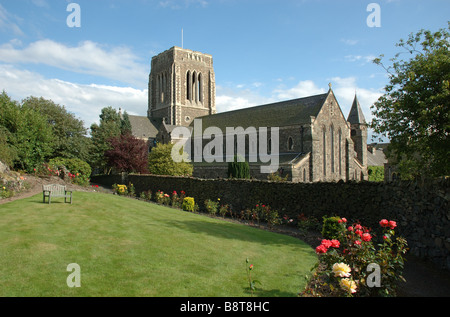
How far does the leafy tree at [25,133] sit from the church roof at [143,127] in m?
26.4

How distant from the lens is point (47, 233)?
891 cm

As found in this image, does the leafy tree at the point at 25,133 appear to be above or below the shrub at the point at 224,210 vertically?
above

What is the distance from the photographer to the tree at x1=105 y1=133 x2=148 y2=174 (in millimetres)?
34594

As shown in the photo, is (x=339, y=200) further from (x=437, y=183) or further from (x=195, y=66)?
(x=195, y=66)

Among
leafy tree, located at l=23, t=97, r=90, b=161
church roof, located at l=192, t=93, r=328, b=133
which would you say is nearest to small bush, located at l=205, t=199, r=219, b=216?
church roof, located at l=192, t=93, r=328, b=133

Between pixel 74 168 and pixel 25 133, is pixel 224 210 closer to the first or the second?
pixel 74 168

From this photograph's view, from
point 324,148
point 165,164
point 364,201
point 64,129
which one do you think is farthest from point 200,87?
point 364,201

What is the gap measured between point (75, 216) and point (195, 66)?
2075 inches

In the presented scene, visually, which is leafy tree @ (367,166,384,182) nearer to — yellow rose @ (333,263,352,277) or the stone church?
the stone church

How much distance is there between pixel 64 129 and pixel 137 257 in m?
35.3

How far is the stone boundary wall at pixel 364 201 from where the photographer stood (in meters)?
8.74

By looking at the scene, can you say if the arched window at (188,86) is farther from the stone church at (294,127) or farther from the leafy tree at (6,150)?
the leafy tree at (6,150)

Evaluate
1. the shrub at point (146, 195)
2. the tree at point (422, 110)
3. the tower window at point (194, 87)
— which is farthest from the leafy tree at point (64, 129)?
the tree at point (422, 110)

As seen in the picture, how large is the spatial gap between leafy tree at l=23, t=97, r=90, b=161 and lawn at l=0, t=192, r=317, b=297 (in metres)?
23.0
